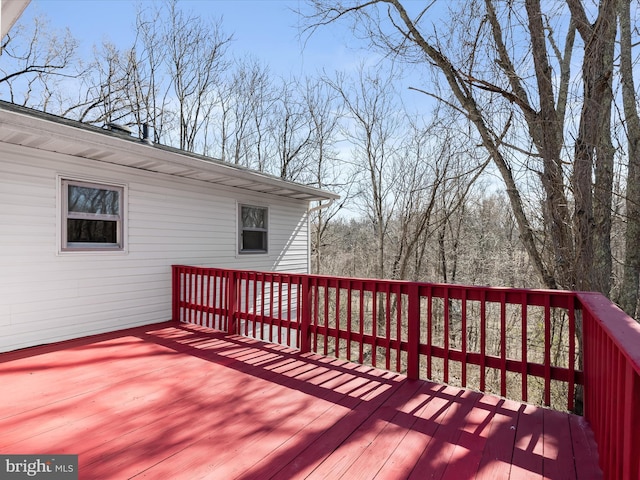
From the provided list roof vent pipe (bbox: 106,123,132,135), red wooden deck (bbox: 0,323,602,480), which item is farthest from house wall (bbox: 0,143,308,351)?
roof vent pipe (bbox: 106,123,132,135)

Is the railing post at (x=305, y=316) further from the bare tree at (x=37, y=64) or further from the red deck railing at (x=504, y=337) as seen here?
the bare tree at (x=37, y=64)

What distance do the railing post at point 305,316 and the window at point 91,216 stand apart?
2.94 m

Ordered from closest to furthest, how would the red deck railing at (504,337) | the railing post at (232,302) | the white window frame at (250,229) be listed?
the red deck railing at (504,337) < the railing post at (232,302) < the white window frame at (250,229)

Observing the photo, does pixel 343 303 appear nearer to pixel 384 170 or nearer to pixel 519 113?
pixel 384 170

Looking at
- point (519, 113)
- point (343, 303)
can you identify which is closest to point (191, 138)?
point (343, 303)

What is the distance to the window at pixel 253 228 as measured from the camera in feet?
22.6

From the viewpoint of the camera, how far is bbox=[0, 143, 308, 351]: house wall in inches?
151

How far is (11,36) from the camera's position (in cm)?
1009

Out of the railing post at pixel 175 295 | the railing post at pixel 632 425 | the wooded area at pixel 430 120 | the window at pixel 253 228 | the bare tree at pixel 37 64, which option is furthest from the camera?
the bare tree at pixel 37 64

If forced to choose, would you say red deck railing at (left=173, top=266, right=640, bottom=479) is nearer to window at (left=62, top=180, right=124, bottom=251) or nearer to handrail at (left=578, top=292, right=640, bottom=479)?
handrail at (left=578, top=292, right=640, bottom=479)

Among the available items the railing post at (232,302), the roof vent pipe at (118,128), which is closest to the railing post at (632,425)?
the railing post at (232,302)

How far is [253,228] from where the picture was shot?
7078mm

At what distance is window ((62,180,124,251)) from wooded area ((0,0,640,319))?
13.3 ft

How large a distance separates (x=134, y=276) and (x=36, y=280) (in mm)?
1166
